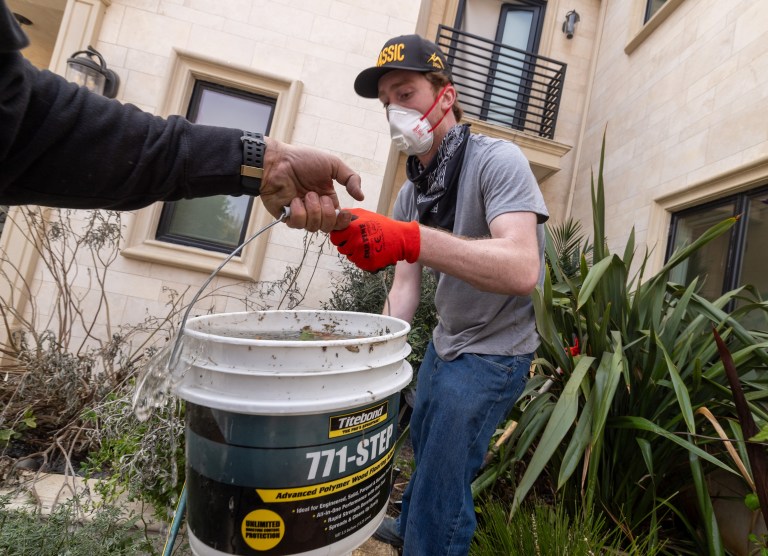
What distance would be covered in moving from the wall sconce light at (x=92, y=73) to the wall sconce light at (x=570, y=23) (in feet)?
20.2

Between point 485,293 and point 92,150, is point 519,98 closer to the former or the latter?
point 485,293

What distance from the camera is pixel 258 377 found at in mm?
708

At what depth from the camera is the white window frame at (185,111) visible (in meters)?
3.42

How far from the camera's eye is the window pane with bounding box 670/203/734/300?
10.9ft

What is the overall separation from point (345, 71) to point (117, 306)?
3029mm

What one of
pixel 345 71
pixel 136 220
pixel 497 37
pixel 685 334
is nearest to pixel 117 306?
pixel 136 220

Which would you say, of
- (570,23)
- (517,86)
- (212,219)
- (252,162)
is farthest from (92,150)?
(570,23)

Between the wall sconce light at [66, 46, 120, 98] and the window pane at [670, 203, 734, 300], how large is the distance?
16.3ft

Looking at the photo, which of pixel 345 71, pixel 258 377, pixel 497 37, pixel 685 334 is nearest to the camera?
pixel 258 377

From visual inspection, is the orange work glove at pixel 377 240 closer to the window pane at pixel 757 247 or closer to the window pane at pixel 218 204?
the window pane at pixel 218 204

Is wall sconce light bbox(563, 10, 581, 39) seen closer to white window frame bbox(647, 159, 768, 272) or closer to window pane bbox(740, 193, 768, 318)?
white window frame bbox(647, 159, 768, 272)

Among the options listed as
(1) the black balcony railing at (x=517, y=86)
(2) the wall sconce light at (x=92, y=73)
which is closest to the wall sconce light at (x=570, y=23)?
(1) the black balcony railing at (x=517, y=86)

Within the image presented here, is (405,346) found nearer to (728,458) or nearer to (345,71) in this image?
(728,458)

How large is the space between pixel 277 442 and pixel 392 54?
4.99 feet
